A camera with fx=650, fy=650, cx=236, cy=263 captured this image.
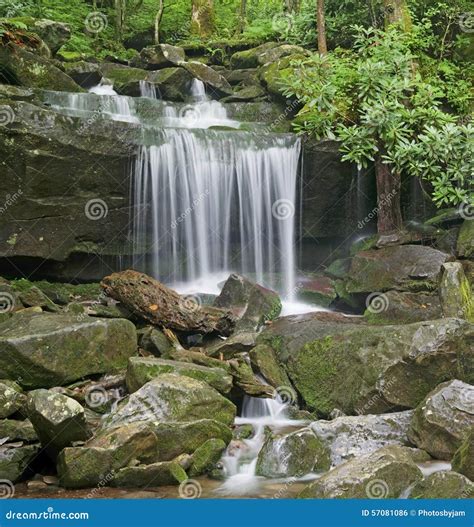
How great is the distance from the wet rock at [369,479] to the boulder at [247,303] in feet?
17.0

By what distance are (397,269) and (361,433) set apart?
17.1ft

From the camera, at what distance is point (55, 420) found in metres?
5.74

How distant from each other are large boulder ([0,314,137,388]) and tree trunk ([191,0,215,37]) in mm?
16132

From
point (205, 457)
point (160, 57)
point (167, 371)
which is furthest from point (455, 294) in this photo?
point (160, 57)

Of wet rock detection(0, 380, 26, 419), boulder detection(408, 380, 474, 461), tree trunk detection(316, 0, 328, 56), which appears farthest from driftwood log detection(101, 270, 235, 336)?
tree trunk detection(316, 0, 328, 56)

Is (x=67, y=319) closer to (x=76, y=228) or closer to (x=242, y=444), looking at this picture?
(x=242, y=444)

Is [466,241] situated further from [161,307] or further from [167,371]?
[167,371]

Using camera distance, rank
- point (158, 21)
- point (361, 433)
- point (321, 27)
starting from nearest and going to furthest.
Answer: point (361, 433) < point (321, 27) < point (158, 21)

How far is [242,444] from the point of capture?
6.82m

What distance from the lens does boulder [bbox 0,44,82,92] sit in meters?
12.7

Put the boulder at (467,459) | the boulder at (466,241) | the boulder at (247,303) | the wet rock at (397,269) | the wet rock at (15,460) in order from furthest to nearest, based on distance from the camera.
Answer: the boulder at (466,241) → the wet rock at (397,269) → the boulder at (247,303) → the wet rock at (15,460) → the boulder at (467,459)

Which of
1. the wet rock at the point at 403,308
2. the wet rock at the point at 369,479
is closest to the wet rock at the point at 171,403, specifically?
the wet rock at the point at 369,479

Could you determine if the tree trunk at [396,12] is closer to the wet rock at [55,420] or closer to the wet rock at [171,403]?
the wet rock at [171,403]

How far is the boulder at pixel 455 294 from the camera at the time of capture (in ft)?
31.0
